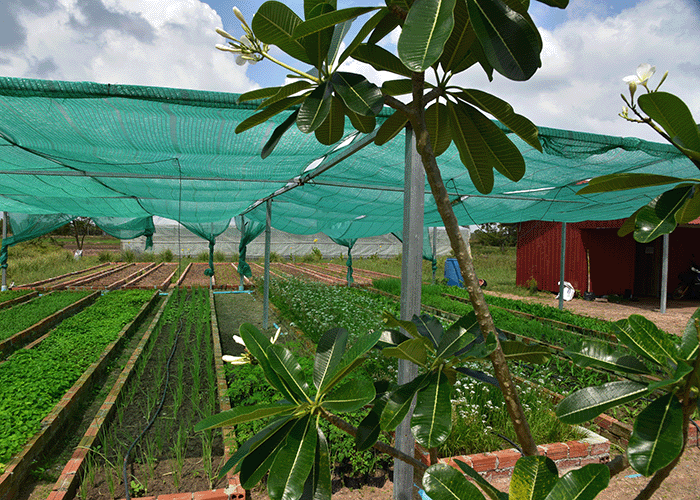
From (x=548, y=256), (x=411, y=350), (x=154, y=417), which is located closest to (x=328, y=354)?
(x=411, y=350)

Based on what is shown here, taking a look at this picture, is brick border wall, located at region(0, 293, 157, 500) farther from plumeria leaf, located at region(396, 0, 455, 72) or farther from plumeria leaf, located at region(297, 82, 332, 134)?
plumeria leaf, located at region(396, 0, 455, 72)

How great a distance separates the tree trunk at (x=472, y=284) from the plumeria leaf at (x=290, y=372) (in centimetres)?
40

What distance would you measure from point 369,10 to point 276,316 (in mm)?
7746

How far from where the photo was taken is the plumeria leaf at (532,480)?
67 cm

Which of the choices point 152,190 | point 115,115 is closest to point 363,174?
point 115,115

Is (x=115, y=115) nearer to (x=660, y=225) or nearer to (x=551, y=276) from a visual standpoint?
(x=660, y=225)

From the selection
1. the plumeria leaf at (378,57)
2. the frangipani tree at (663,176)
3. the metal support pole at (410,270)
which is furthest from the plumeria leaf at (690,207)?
the metal support pole at (410,270)

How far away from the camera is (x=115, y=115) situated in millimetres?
2662

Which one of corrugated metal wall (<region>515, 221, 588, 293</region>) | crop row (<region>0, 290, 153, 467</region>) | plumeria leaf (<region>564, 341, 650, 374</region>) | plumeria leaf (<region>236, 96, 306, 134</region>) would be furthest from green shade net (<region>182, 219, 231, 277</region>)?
plumeria leaf (<region>564, 341, 650, 374</region>)

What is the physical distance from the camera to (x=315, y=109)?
854 mm

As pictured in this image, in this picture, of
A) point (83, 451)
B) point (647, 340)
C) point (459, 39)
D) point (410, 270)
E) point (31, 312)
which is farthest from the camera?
point (31, 312)

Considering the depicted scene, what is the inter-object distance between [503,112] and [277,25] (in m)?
0.52

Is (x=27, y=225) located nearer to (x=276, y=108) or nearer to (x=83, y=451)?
(x=83, y=451)

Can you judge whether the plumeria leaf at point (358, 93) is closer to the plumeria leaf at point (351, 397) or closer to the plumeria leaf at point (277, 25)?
the plumeria leaf at point (277, 25)
